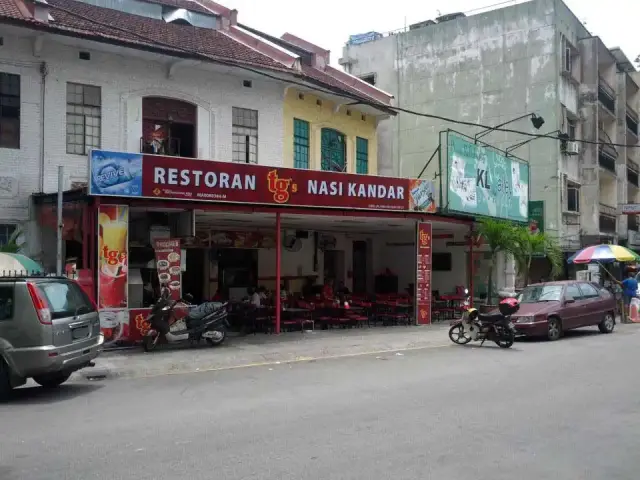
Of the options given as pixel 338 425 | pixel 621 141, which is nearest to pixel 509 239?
pixel 338 425

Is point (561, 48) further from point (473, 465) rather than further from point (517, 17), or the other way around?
point (473, 465)

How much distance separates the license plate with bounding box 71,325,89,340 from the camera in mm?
9258

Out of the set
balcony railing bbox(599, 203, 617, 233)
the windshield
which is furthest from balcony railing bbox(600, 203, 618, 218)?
the windshield

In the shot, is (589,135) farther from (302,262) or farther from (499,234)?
(302,262)

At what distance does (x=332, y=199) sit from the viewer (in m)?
16.0

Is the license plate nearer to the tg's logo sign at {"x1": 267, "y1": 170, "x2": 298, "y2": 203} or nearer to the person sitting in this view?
the tg's logo sign at {"x1": 267, "y1": 170, "x2": 298, "y2": 203}

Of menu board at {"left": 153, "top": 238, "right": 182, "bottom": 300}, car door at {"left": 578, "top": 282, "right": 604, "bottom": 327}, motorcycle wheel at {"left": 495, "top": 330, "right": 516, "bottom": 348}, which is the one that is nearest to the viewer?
menu board at {"left": 153, "top": 238, "right": 182, "bottom": 300}

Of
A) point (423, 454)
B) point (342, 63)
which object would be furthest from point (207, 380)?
point (342, 63)

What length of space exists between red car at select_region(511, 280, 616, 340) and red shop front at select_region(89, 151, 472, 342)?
3.32 metres

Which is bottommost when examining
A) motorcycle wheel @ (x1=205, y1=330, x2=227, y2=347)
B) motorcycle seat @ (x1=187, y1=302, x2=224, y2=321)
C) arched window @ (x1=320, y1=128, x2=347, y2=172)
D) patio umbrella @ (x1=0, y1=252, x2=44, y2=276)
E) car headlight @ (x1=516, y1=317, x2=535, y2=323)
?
motorcycle wheel @ (x1=205, y1=330, x2=227, y2=347)

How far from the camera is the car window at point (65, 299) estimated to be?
29.5ft

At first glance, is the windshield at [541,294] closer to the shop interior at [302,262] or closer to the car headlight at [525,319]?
the car headlight at [525,319]

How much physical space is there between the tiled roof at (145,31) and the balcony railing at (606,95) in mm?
20191

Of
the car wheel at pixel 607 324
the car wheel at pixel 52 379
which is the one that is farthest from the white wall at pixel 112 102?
the car wheel at pixel 607 324
